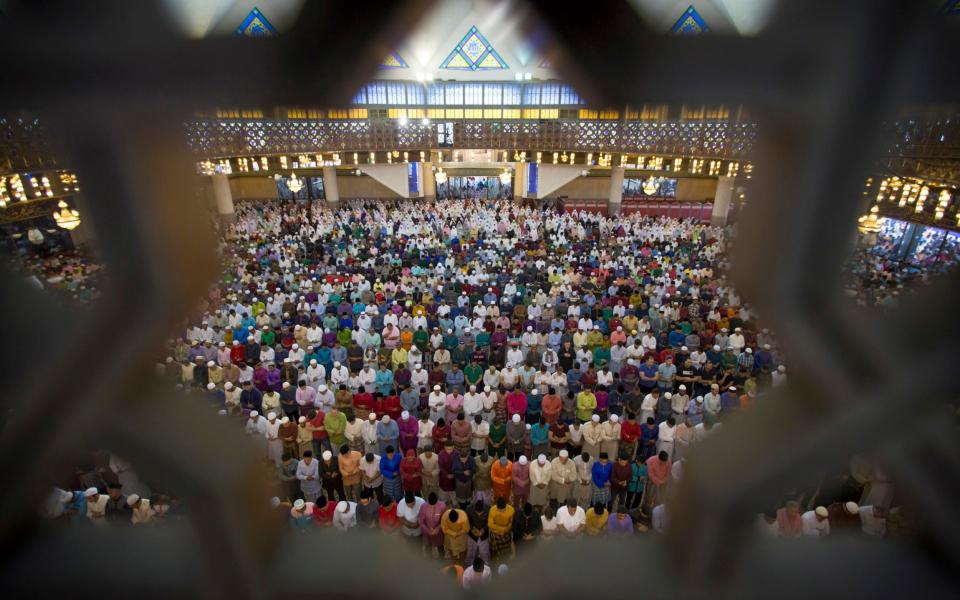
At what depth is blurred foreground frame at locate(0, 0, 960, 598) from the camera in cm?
84

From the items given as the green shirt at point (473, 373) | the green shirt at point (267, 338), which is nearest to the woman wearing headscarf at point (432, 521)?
the green shirt at point (473, 373)

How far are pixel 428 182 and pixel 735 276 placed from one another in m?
32.5

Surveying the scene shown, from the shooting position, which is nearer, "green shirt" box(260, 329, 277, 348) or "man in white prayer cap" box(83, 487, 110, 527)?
"man in white prayer cap" box(83, 487, 110, 527)

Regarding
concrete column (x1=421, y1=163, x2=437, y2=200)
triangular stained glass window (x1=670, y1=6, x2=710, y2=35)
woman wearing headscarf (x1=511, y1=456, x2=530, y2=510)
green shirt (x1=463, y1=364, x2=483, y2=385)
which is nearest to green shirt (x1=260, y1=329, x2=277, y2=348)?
green shirt (x1=463, y1=364, x2=483, y2=385)

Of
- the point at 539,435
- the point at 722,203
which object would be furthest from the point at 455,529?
the point at 722,203

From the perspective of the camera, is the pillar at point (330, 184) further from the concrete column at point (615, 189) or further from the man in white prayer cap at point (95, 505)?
the man in white prayer cap at point (95, 505)

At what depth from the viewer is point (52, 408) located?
970mm

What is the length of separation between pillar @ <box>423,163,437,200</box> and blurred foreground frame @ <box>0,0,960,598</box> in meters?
32.1

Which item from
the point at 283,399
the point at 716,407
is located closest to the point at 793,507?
the point at 716,407

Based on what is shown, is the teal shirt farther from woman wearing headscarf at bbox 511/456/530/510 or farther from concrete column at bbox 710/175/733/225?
concrete column at bbox 710/175/733/225

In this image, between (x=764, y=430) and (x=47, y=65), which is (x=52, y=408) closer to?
(x=47, y=65)

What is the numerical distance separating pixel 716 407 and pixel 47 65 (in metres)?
9.89

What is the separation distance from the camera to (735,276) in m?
1.14

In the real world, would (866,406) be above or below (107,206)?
below
